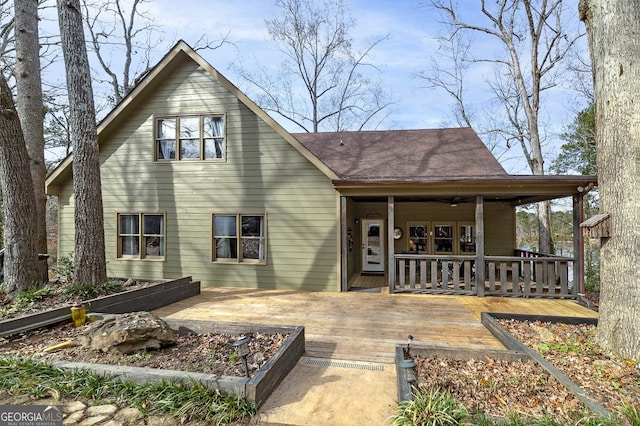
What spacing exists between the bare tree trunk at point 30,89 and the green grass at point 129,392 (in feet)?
15.8

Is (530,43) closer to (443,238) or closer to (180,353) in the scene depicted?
(443,238)

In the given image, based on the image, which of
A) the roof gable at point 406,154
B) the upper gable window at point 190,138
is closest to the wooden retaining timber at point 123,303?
the upper gable window at point 190,138

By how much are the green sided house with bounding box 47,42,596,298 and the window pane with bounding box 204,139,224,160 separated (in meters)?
0.03

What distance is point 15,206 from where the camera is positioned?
5.39 meters

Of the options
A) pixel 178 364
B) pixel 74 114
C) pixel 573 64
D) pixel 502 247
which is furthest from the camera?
pixel 573 64

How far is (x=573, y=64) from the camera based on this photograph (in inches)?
543

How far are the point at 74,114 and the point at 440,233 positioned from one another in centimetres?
954

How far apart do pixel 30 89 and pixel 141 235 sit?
3.91 metres

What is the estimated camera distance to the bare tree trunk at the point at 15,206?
528 cm

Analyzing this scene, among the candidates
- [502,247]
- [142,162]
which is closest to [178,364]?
[142,162]

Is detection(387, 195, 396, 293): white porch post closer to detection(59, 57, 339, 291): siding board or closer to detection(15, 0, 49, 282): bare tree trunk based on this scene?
detection(59, 57, 339, 291): siding board

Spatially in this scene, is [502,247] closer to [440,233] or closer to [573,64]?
[440,233]

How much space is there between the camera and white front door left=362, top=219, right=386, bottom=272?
32.7ft
